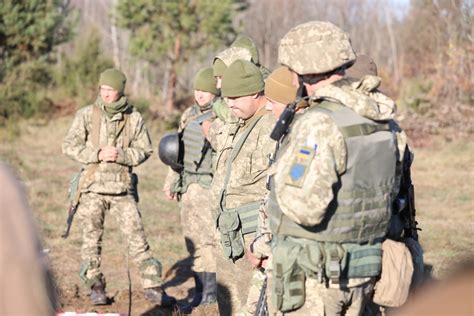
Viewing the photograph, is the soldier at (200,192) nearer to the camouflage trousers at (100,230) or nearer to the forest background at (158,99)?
the camouflage trousers at (100,230)

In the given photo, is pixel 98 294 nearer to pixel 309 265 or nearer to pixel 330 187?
pixel 309 265

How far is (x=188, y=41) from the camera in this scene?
24.7m

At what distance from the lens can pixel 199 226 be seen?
7418mm

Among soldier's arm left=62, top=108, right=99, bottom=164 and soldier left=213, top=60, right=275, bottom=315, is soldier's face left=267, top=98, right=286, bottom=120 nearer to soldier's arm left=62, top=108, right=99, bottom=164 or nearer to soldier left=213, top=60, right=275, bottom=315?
soldier left=213, top=60, right=275, bottom=315

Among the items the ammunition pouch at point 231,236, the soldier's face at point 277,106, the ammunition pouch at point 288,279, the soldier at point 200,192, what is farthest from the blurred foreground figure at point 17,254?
the soldier at point 200,192

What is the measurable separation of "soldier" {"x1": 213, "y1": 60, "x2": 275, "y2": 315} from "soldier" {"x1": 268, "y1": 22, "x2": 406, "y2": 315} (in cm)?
135

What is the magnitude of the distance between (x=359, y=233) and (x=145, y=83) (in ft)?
88.1

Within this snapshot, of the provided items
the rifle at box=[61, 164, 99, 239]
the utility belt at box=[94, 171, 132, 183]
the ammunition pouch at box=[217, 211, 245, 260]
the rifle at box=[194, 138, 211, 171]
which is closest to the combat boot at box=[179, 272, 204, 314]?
the rifle at box=[194, 138, 211, 171]

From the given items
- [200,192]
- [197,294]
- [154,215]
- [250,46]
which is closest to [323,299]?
[250,46]

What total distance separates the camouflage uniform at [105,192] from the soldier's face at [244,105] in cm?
228

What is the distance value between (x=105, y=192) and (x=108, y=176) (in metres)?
0.15

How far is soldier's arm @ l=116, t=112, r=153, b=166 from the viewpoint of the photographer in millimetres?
7367

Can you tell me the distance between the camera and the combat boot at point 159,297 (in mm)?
7434

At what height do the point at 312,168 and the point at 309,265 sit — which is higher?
the point at 312,168
